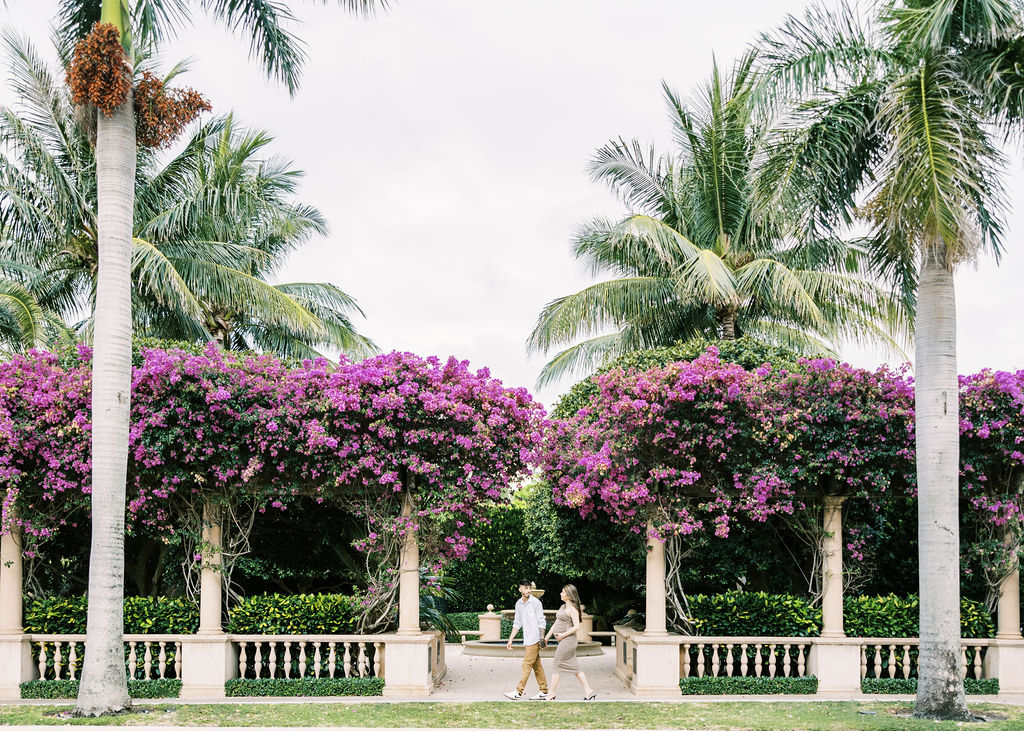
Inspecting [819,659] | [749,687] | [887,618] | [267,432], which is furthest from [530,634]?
[887,618]

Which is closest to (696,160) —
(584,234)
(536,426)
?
(584,234)

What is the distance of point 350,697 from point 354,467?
3214 millimetres

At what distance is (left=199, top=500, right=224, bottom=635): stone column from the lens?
42.3 ft

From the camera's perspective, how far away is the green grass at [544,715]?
1035cm

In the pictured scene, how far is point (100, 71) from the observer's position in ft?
35.9

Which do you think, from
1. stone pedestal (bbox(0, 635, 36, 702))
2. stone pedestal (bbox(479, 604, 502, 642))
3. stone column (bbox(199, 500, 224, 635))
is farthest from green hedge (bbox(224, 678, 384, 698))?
stone pedestal (bbox(479, 604, 502, 642))

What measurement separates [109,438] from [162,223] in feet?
37.0

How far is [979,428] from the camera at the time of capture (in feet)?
40.0

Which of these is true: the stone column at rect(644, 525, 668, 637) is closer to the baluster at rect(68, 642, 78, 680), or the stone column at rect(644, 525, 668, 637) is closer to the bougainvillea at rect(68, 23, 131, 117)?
the baluster at rect(68, 642, 78, 680)

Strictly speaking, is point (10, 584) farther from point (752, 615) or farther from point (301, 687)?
point (752, 615)

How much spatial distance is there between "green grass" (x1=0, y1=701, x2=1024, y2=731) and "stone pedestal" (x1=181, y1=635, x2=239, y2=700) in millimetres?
849

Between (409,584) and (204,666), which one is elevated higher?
(409,584)

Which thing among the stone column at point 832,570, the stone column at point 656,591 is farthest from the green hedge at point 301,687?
the stone column at point 832,570

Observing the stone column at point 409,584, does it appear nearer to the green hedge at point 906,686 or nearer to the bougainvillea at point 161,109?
the bougainvillea at point 161,109
